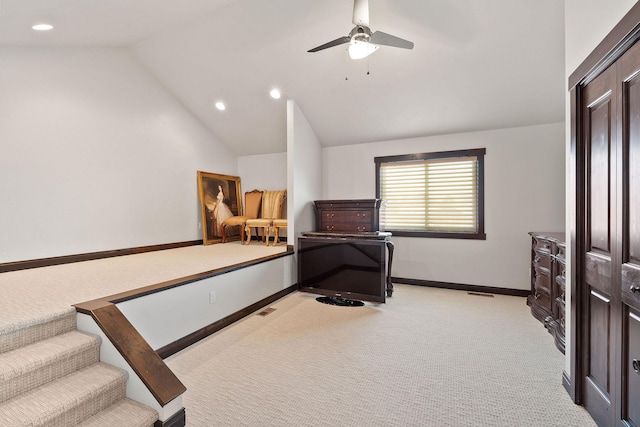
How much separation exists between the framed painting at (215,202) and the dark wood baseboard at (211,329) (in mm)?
2160

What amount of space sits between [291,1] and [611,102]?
289 cm

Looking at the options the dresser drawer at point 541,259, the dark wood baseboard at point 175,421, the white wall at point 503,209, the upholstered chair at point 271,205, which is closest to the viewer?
the dark wood baseboard at point 175,421

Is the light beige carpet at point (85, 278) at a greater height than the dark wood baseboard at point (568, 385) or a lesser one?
greater

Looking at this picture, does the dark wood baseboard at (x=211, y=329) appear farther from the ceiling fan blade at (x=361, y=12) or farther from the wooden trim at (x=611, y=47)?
the wooden trim at (x=611, y=47)

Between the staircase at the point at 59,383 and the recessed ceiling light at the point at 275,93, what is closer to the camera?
the staircase at the point at 59,383

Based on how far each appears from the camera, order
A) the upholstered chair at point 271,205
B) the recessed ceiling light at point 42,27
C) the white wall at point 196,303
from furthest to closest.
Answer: the upholstered chair at point 271,205, the recessed ceiling light at point 42,27, the white wall at point 196,303

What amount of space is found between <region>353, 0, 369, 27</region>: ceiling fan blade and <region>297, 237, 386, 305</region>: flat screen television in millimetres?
2474

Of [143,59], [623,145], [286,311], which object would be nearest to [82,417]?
[286,311]

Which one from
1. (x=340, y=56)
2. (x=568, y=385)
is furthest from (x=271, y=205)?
(x=568, y=385)

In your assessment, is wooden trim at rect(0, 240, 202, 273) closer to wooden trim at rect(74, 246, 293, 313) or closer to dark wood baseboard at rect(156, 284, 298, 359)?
wooden trim at rect(74, 246, 293, 313)

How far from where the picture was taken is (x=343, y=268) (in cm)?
414

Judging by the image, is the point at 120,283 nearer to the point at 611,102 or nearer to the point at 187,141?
the point at 187,141

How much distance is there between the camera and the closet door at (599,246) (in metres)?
1.59

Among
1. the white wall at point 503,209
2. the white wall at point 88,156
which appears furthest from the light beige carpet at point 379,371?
the white wall at point 88,156
